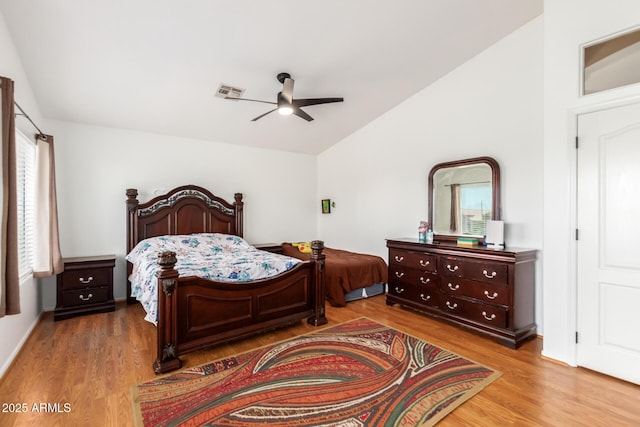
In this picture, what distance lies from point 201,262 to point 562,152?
356 cm

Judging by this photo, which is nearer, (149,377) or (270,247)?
(149,377)

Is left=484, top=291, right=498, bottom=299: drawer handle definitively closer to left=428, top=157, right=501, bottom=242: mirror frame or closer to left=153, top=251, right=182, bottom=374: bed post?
left=428, top=157, right=501, bottom=242: mirror frame

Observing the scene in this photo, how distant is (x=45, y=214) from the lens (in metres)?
3.21

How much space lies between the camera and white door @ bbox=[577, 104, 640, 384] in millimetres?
2266

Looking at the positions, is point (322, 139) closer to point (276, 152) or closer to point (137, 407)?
point (276, 152)

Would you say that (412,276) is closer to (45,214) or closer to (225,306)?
(225,306)

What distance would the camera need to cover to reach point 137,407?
1990 millimetres

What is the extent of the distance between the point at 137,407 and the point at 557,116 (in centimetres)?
386

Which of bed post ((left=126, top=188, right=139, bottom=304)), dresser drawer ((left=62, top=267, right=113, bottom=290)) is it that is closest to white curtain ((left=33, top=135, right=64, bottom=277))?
dresser drawer ((left=62, top=267, right=113, bottom=290))

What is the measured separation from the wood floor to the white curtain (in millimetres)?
713

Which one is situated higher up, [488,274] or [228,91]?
[228,91]

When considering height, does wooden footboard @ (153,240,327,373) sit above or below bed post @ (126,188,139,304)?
below

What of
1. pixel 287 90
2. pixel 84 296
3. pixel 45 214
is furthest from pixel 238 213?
pixel 287 90

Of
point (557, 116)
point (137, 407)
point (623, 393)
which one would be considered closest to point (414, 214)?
point (557, 116)
